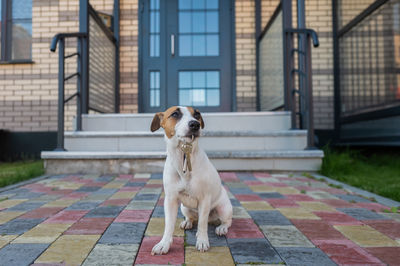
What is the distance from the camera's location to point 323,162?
365 cm

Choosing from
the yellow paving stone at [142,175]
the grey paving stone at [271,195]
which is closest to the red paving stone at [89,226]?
the grey paving stone at [271,195]

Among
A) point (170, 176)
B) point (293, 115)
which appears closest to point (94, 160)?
point (170, 176)

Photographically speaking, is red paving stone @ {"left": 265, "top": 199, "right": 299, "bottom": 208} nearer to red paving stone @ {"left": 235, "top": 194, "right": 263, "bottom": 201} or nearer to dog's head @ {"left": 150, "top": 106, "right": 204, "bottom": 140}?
red paving stone @ {"left": 235, "top": 194, "right": 263, "bottom": 201}

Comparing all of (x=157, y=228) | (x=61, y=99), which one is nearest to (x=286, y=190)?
(x=157, y=228)

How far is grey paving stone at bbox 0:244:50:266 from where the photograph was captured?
1182 mm

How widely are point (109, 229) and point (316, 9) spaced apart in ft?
19.8

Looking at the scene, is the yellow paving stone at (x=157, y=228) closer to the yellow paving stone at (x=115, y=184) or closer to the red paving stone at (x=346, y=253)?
the red paving stone at (x=346, y=253)

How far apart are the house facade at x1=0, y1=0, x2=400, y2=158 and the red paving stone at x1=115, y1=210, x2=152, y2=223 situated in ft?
11.2

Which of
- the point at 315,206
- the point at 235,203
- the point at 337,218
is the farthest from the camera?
the point at 235,203

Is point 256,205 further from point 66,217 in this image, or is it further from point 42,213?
point 42,213

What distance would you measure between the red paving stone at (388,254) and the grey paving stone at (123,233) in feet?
3.90

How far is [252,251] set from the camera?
4.27ft

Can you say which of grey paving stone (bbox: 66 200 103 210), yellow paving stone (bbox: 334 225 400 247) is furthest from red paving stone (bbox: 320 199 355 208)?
grey paving stone (bbox: 66 200 103 210)

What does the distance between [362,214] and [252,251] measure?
43.1 inches
